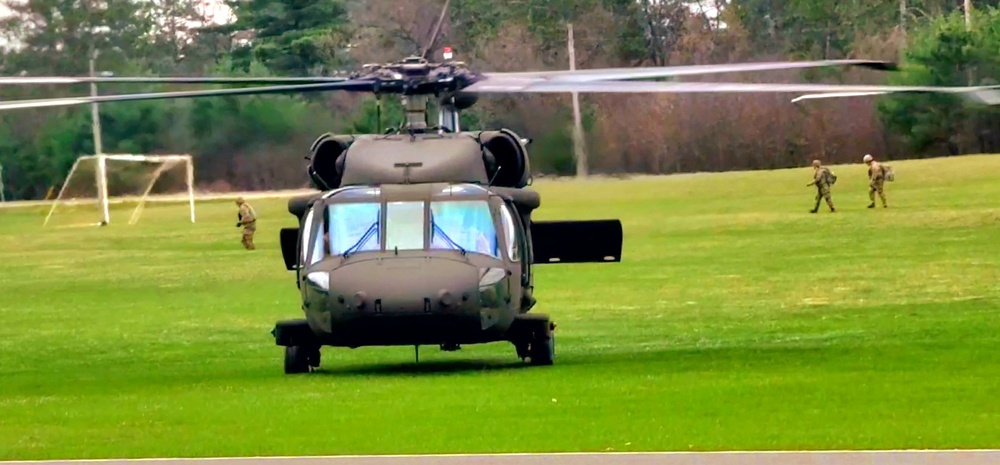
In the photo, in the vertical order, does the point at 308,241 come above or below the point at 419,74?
below

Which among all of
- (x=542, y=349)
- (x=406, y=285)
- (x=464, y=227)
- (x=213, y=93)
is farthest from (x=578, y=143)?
(x=213, y=93)

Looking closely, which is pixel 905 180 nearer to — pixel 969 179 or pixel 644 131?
pixel 969 179

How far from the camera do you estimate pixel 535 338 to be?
1872cm

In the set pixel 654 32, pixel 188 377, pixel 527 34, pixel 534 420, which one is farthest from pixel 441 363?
pixel 654 32

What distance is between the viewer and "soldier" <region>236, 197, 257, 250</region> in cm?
4647

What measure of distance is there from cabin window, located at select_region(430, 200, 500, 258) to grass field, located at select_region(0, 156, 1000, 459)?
1.16m

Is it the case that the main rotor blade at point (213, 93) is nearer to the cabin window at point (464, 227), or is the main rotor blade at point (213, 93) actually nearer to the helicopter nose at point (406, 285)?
the cabin window at point (464, 227)

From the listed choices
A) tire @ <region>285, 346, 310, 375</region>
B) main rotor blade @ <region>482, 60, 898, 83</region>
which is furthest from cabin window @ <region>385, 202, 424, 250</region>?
tire @ <region>285, 346, 310, 375</region>

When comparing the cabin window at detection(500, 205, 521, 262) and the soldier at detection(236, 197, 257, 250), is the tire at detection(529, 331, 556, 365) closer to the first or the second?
the cabin window at detection(500, 205, 521, 262)

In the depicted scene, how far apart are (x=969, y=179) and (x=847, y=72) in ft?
35.4

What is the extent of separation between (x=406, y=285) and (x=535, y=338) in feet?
7.10

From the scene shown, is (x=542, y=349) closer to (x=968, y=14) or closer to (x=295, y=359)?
(x=295, y=359)

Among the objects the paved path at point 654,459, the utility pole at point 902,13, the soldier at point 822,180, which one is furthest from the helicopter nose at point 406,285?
the utility pole at point 902,13

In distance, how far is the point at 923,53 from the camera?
199ft
